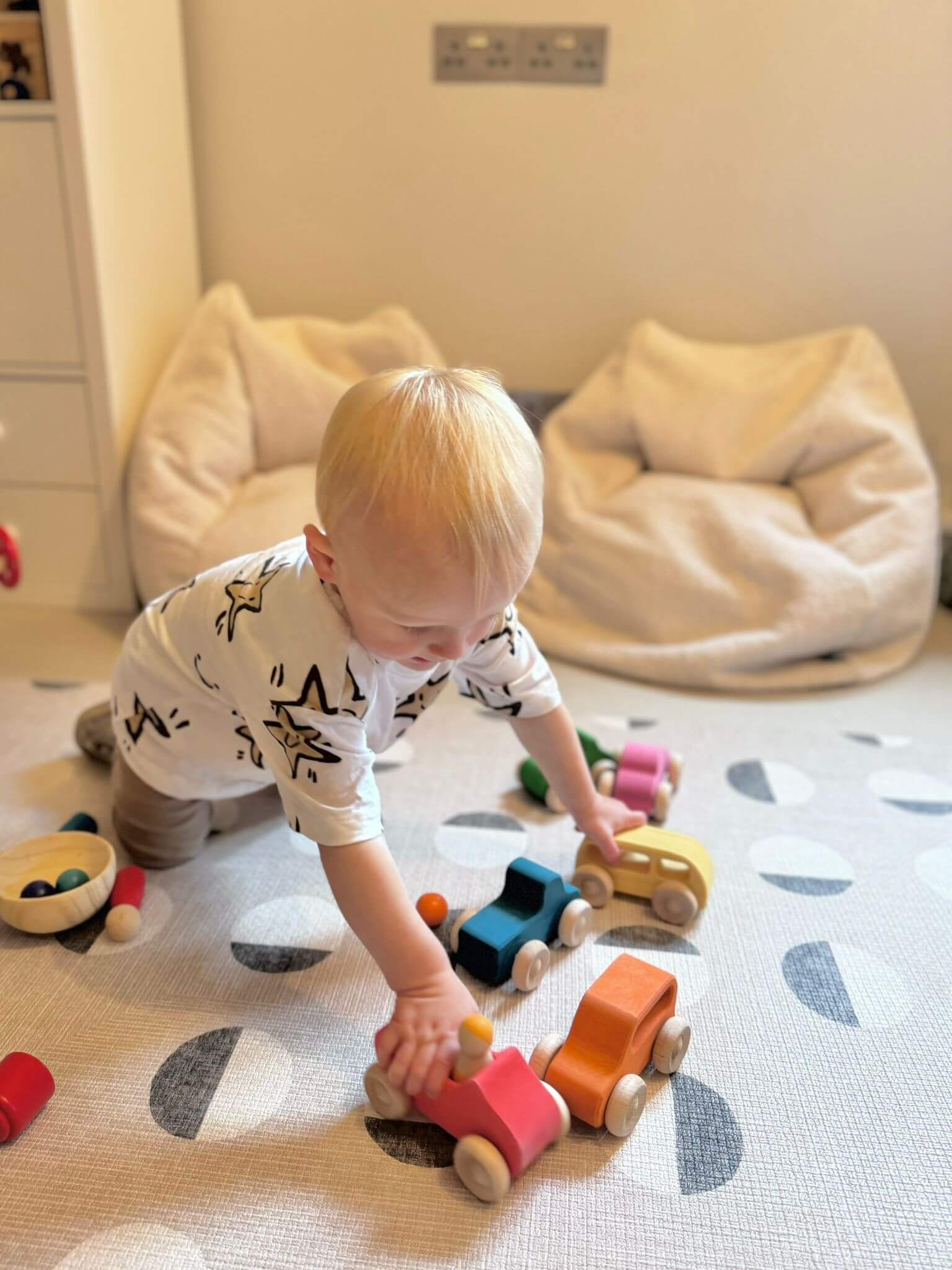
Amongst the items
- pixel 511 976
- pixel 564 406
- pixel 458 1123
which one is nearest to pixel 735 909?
pixel 511 976

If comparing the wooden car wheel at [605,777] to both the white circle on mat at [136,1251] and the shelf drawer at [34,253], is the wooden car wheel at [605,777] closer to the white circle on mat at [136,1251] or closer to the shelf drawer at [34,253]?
the white circle on mat at [136,1251]

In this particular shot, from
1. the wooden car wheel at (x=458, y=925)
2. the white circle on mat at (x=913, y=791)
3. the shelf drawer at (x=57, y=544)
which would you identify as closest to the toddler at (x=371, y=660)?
the wooden car wheel at (x=458, y=925)

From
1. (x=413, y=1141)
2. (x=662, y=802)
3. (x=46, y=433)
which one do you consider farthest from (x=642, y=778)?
(x=46, y=433)

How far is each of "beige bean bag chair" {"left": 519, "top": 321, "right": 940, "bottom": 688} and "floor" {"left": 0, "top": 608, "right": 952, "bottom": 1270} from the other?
278 mm

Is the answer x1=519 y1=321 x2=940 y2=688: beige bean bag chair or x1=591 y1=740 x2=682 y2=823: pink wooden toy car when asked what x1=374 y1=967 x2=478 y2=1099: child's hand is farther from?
x1=519 y1=321 x2=940 y2=688: beige bean bag chair

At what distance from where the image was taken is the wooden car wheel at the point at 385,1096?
627mm

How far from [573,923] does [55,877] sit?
0.45 metres

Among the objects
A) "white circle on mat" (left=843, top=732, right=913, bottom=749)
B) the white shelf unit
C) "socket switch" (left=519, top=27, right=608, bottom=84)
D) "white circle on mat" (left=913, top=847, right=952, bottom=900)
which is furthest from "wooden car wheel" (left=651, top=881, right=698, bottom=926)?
"socket switch" (left=519, top=27, right=608, bottom=84)

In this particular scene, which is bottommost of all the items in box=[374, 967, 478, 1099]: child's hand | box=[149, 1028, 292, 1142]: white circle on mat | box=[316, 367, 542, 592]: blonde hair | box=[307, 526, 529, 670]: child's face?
box=[149, 1028, 292, 1142]: white circle on mat

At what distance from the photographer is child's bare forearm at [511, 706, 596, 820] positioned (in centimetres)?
83

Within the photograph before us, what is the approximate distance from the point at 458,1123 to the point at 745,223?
4.74 feet

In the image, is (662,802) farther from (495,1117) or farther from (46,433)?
(46,433)

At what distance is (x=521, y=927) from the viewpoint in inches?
29.8

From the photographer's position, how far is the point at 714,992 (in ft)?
2.50
